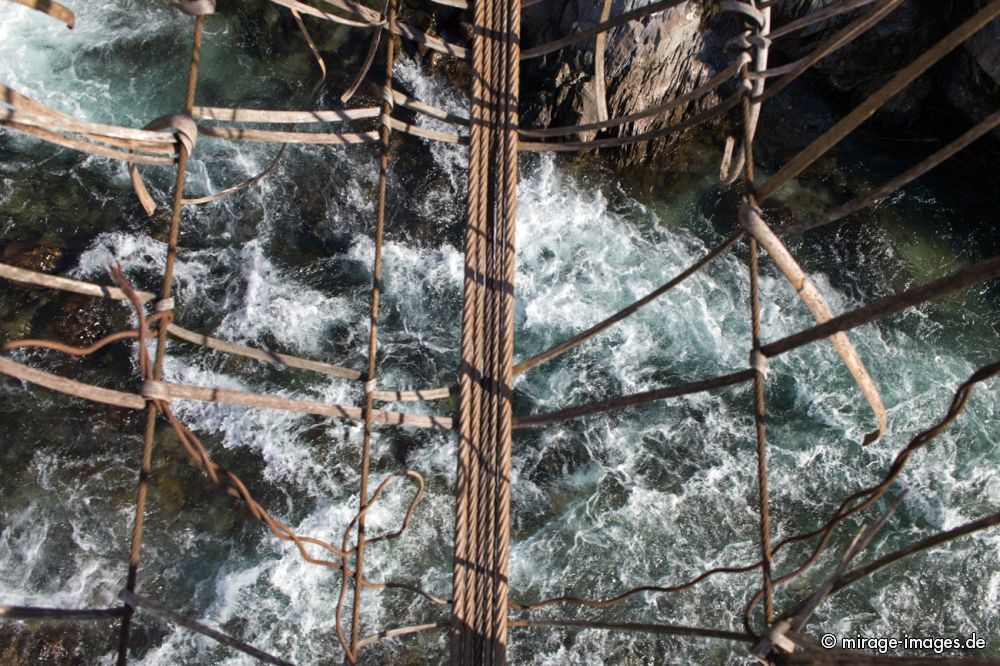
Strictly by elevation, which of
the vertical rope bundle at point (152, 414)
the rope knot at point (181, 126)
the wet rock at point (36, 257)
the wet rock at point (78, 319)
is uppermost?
the wet rock at point (36, 257)

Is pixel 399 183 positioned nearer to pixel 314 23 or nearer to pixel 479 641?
pixel 314 23

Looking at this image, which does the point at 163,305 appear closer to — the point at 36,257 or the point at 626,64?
the point at 36,257

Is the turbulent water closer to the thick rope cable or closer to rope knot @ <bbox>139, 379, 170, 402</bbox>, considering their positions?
the thick rope cable

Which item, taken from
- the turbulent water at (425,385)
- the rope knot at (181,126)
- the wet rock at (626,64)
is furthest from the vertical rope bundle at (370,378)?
the wet rock at (626,64)

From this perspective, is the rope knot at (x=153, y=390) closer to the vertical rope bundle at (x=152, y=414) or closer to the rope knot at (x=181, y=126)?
the vertical rope bundle at (x=152, y=414)

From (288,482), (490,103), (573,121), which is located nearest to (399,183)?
(573,121)
